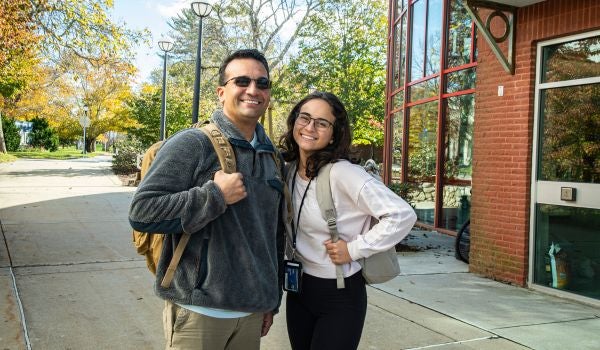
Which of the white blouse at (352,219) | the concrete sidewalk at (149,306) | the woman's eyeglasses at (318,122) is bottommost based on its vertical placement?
the concrete sidewalk at (149,306)

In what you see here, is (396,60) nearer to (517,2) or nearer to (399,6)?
(399,6)

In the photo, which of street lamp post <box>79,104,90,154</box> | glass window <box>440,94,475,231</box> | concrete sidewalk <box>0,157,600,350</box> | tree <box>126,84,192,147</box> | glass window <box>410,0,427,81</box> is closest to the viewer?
concrete sidewalk <box>0,157,600,350</box>

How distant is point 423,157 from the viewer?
11469mm

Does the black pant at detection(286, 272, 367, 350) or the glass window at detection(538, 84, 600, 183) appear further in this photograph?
the glass window at detection(538, 84, 600, 183)

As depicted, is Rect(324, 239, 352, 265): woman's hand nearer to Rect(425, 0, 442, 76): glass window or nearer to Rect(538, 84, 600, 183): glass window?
Rect(538, 84, 600, 183): glass window

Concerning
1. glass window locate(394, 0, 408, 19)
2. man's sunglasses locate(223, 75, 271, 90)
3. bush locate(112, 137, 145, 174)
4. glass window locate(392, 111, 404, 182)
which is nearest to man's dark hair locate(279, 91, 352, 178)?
man's sunglasses locate(223, 75, 271, 90)

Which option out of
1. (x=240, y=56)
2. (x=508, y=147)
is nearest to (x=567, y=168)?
(x=508, y=147)

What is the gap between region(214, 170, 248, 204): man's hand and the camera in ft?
6.21

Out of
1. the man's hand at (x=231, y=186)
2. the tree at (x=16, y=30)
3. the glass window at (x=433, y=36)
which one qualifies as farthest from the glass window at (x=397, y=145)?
the man's hand at (x=231, y=186)

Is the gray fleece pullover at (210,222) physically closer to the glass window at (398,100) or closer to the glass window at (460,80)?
the glass window at (460,80)

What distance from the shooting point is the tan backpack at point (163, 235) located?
1957 mm

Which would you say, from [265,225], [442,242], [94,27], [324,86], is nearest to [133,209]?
[265,225]

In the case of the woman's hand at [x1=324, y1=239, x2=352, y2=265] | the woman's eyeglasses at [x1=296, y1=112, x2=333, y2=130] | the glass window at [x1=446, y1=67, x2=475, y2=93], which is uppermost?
the glass window at [x1=446, y1=67, x2=475, y2=93]

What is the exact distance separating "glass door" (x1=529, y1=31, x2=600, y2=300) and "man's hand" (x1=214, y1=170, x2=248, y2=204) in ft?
15.9
